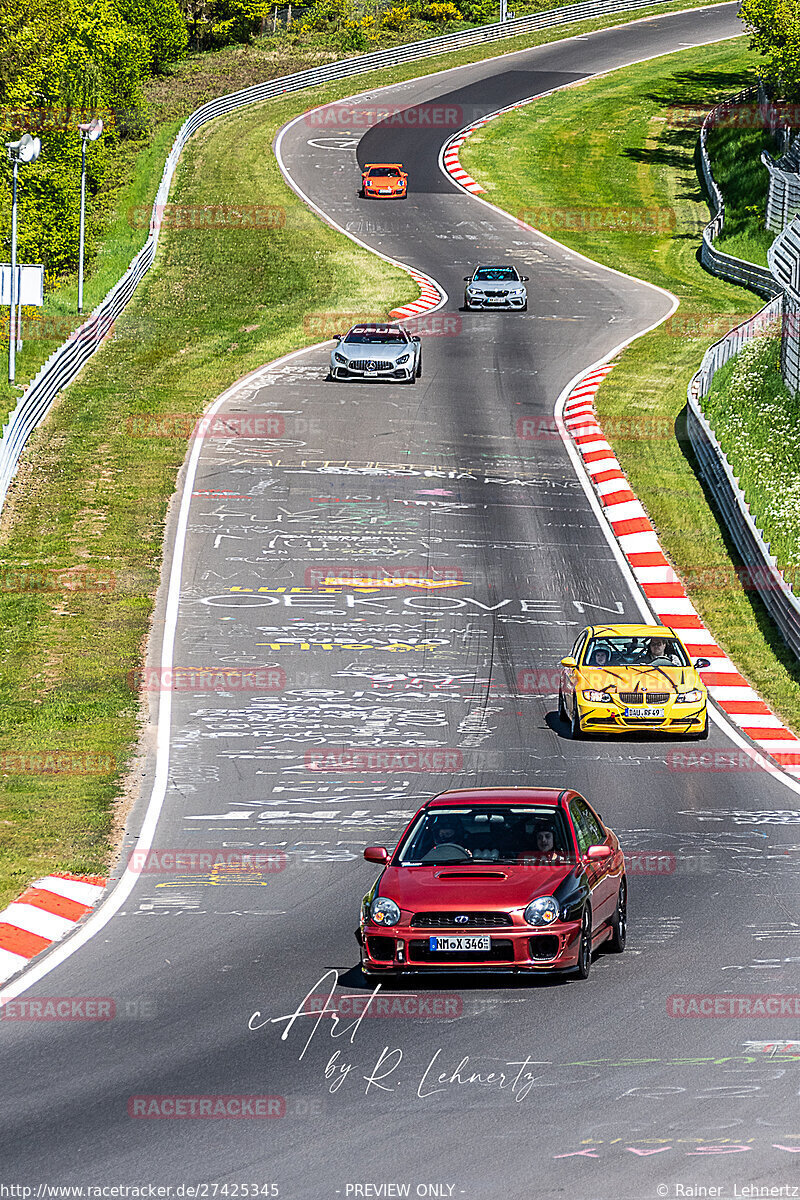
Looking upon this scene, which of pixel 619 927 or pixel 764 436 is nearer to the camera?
pixel 619 927

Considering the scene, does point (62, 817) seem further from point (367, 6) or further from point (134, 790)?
point (367, 6)

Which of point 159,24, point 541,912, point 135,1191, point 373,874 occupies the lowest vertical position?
point 373,874

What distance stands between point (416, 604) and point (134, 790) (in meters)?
9.45

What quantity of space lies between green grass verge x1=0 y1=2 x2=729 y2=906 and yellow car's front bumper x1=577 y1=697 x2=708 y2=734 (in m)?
5.66

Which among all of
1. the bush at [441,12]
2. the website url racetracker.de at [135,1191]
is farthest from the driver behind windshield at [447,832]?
the bush at [441,12]

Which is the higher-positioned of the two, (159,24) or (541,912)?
(159,24)

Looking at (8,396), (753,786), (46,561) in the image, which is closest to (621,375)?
(8,396)

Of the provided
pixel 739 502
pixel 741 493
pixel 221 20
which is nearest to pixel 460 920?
pixel 739 502

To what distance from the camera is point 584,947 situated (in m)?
11.6

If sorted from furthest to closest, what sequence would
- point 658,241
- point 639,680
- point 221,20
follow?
point 221,20
point 658,241
point 639,680

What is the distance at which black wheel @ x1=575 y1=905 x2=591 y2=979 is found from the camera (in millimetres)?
11555

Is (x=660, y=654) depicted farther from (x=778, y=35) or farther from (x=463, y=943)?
(x=778, y=35)

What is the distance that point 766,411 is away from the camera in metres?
37.3

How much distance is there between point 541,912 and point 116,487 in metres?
24.2
